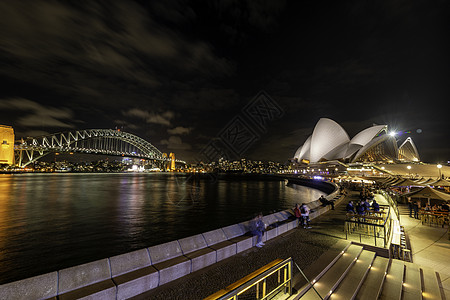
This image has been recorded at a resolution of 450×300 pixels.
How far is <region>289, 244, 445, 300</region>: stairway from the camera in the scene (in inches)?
163

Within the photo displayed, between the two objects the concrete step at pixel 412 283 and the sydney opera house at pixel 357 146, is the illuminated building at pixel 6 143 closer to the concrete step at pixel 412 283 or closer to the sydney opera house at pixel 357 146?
the concrete step at pixel 412 283

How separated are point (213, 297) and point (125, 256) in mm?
2934

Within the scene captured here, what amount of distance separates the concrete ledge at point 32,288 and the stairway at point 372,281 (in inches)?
164

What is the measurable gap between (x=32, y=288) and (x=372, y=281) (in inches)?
258

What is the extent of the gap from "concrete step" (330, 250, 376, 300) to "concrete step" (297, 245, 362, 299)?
8 centimetres

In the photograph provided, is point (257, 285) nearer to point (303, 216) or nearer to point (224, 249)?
point (224, 249)

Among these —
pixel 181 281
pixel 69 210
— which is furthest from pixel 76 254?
pixel 69 210

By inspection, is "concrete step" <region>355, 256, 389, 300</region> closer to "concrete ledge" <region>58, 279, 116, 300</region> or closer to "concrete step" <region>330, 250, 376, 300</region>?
"concrete step" <region>330, 250, 376, 300</region>

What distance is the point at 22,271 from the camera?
7.48 meters

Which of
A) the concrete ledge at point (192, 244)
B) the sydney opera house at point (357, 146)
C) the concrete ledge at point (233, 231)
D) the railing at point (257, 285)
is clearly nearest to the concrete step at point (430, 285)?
the railing at point (257, 285)

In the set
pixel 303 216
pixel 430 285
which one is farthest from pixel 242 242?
pixel 430 285

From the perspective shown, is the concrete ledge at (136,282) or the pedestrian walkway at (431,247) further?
the pedestrian walkway at (431,247)

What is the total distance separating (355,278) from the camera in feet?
15.3

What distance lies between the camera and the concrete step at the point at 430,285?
4367mm
